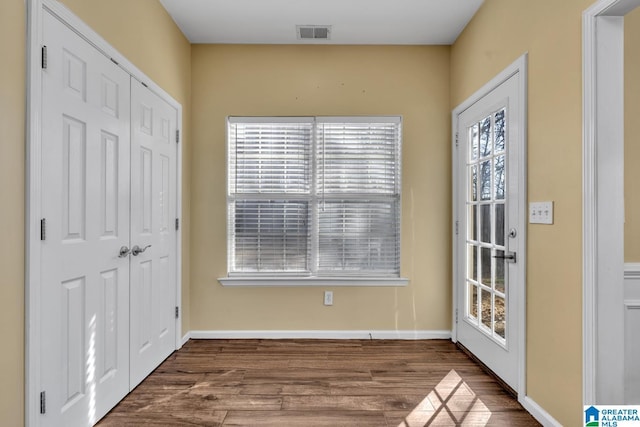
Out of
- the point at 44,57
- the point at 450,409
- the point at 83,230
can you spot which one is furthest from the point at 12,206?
the point at 450,409

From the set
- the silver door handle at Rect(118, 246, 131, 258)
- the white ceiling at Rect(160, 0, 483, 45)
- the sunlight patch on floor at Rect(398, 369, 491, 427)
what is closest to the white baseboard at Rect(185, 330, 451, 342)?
the sunlight patch on floor at Rect(398, 369, 491, 427)

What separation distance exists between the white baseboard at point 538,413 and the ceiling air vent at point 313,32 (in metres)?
2.96

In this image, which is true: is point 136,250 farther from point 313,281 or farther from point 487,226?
point 487,226

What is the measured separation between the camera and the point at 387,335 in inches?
131

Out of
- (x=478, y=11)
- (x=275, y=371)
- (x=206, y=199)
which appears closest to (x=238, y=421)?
(x=275, y=371)

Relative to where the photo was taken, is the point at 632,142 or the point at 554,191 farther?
the point at 554,191

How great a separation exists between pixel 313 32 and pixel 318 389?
274 cm

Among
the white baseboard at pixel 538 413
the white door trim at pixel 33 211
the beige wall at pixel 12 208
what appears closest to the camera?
the beige wall at pixel 12 208

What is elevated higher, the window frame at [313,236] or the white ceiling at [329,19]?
the white ceiling at [329,19]

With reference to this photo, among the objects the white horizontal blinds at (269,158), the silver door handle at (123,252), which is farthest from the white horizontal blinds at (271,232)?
the silver door handle at (123,252)

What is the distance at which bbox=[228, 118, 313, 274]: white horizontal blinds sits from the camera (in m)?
3.34

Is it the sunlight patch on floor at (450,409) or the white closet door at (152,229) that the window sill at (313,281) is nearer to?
the white closet door at (152,229)

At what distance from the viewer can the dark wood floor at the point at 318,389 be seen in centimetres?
207

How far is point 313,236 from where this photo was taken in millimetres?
3355
